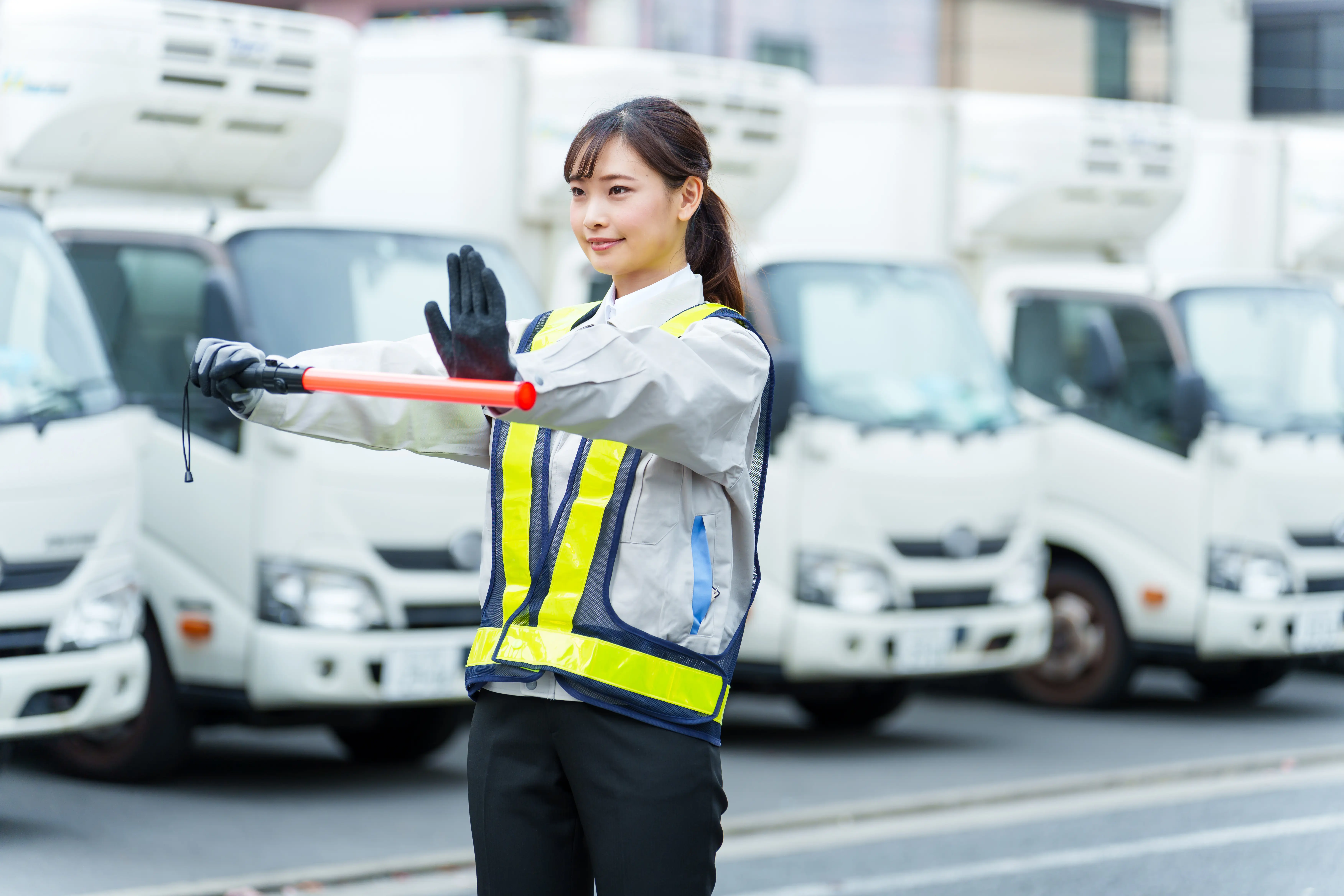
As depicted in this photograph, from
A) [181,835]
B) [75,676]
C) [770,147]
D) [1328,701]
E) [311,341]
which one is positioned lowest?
[1328,701]

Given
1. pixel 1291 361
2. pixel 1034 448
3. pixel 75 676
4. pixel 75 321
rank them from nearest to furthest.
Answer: pixel 75 676 < pixel 75 321 < pixel 1034 448 < pixel 1291 361

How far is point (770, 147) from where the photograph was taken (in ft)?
31.2

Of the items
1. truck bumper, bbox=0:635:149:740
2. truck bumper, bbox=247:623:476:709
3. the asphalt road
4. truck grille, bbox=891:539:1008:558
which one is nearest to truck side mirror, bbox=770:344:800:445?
truck grille, bbox=891:539:1008:558

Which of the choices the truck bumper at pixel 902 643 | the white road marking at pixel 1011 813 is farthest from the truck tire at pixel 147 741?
the truck bumper at pixel 902 643

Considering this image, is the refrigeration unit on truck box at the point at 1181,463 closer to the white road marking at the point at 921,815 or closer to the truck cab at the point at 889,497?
the truck cab at the point at 889,497

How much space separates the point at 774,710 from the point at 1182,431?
246 cm

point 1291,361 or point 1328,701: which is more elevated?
point 1291,361

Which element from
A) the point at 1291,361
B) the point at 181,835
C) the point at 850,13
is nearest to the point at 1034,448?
the point at 1291,361

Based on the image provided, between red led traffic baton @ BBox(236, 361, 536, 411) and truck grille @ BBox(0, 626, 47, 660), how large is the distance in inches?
154

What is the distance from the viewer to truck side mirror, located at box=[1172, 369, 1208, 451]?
9273 mm

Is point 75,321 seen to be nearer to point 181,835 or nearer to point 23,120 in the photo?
point 23,120

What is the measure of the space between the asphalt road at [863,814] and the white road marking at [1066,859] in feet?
0.04

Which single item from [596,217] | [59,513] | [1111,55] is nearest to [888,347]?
[59,513]

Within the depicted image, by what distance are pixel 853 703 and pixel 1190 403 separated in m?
2.11
